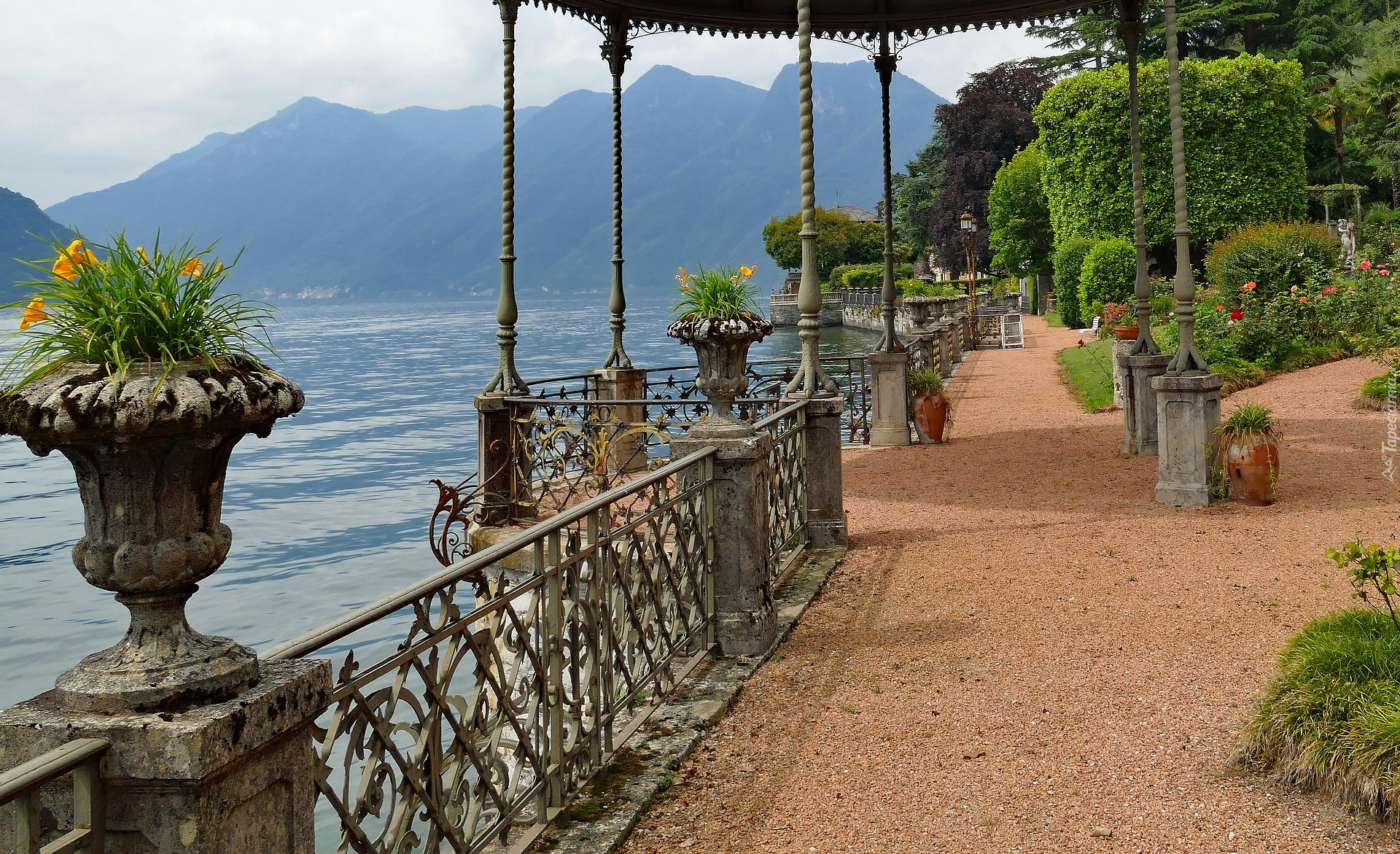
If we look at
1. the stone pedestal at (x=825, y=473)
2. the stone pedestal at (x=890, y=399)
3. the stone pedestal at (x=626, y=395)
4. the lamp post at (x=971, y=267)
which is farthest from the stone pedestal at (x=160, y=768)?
the lamp post at (x=971, y=267)

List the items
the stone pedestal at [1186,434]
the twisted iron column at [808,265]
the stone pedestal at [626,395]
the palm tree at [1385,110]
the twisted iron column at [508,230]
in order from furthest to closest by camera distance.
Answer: the palm tree at [1385,110]
the stone pedestal at [626,395]
the twisted iron column at [508,230]
the stone pedestal at [1186,434]
the twisted iron column at [808,265]

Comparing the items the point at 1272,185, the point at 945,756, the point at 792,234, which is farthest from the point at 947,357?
the point at 792,234

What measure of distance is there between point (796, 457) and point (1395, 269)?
15601 mm

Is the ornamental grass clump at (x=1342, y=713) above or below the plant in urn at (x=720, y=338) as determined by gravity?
below

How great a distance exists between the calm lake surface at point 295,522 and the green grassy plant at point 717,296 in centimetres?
314

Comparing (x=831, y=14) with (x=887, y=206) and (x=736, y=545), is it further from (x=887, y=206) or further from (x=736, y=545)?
(x=736, y=545)

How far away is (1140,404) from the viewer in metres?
11.4

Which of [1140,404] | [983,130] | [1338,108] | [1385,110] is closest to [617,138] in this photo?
[1140,404]

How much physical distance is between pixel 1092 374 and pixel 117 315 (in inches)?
755

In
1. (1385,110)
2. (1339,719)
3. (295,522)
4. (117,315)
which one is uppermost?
(1385,110)

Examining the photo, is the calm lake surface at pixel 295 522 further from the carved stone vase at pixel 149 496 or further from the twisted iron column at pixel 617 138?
the twisted iron column at pixel 617 138

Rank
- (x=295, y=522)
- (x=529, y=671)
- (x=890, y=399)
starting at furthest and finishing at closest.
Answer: (x=295, y=522)
(x=890, y=399)
(x=529, y=671)

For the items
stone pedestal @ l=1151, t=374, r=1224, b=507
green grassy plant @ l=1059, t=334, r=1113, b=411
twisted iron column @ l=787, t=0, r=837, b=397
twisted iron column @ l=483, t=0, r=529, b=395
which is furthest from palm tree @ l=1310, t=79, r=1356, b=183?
twisted iron column @ l=787, t=0, r=837, b=397

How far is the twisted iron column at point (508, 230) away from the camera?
1030 centimetres
